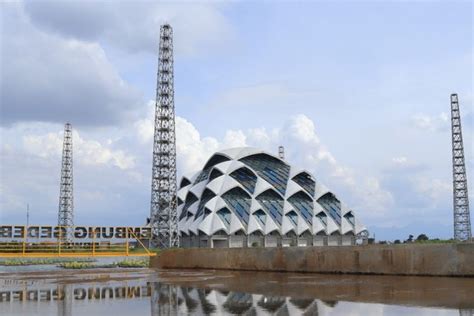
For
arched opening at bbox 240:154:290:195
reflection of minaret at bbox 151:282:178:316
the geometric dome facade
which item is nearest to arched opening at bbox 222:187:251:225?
the geometric dome facade

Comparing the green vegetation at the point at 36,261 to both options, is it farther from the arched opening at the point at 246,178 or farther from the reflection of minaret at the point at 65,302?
the arched opening at the point at 246,178

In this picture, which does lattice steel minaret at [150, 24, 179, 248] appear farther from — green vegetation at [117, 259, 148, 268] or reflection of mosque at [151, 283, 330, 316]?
reflection of mosque at [151, 283, 330, 316]

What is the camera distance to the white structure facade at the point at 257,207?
286ft

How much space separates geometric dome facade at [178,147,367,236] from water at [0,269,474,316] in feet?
227

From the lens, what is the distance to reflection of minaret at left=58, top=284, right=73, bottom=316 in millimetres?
11445

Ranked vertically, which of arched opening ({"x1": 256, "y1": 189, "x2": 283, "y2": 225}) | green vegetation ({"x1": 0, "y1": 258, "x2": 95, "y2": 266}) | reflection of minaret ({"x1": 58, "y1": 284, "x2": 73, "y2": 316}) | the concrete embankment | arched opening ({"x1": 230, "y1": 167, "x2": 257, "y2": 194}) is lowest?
green vegetation ({"x1": 0, "y1": 258, "x2": 95, "y2": 266})

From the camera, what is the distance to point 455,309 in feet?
33.9

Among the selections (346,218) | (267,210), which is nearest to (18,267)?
(267,210)

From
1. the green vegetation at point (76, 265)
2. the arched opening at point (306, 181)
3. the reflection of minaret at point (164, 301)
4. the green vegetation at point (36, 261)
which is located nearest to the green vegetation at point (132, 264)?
the green vegetation at point (76, 265)

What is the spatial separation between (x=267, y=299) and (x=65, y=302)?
470cm

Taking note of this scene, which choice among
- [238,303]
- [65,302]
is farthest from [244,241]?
[238,303]

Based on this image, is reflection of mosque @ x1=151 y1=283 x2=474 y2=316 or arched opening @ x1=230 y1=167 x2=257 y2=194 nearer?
reflection of mosque @ x1=151 y1=283 x2=474 y2=316

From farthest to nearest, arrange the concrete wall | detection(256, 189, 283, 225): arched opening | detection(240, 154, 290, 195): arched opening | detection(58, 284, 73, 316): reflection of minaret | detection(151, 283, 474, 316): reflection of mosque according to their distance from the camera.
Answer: detection(240, 154, 290, 195): arched opening → detection(256, 189, 283, 225): arched opening → the concrete wall → detection(58, 284, 73, 316): reflection of minaret → detection(151, 283, 474, 316): reflection of mosque

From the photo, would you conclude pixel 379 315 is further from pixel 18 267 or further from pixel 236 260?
pixel 18 267
